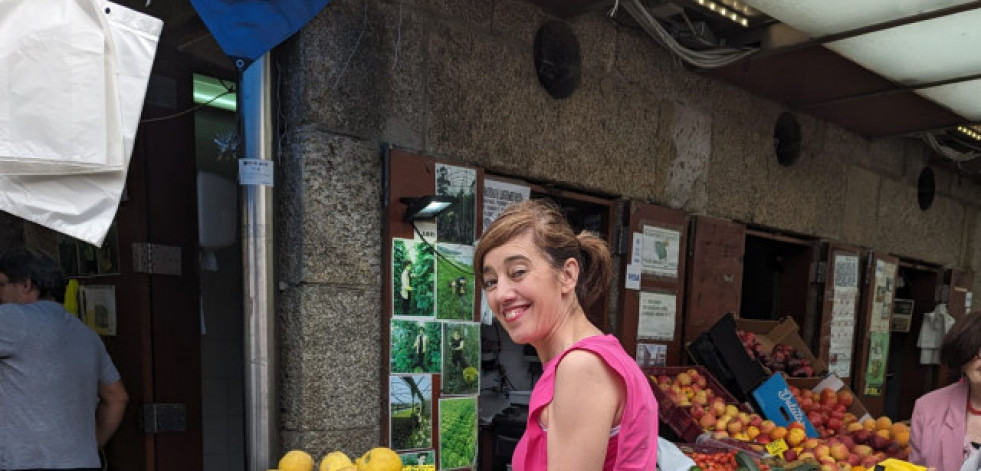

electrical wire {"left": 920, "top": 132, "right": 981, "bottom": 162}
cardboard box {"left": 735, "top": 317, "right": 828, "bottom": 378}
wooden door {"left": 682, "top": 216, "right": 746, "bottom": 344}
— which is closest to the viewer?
wooden door {"left": 682, "top": 216, "right": 746, "bottom": 344}

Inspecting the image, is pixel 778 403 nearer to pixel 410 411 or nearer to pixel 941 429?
pixel 941 429

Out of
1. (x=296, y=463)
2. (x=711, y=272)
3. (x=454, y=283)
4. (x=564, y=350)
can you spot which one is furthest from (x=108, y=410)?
(x=711, y=272)

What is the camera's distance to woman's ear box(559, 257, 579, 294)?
1.43 metres

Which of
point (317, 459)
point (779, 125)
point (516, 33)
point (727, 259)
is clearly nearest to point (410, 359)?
point (317, 459)

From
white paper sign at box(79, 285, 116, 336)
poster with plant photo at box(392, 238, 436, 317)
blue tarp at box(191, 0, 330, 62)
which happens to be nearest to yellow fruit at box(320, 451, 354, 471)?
poster with plant photo at box(392, 238, 436, 317)

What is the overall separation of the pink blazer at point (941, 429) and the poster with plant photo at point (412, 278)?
8.54 ft

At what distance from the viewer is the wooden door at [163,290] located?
2.85 metres

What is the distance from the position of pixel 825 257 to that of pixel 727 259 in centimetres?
162

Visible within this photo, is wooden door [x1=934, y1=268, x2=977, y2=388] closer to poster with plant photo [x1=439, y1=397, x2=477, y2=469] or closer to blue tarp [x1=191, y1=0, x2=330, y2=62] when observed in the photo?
poster with plant photo [x1=439, y1=397, x2=477, y2=469]

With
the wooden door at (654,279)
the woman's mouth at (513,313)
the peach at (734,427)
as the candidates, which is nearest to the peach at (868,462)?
the peach at (734,427)

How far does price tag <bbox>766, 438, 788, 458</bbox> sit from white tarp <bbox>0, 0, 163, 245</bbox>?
3.54m

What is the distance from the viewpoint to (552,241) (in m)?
1.40

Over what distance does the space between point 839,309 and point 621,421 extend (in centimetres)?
547

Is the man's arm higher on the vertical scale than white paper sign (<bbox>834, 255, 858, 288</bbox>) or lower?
lower
